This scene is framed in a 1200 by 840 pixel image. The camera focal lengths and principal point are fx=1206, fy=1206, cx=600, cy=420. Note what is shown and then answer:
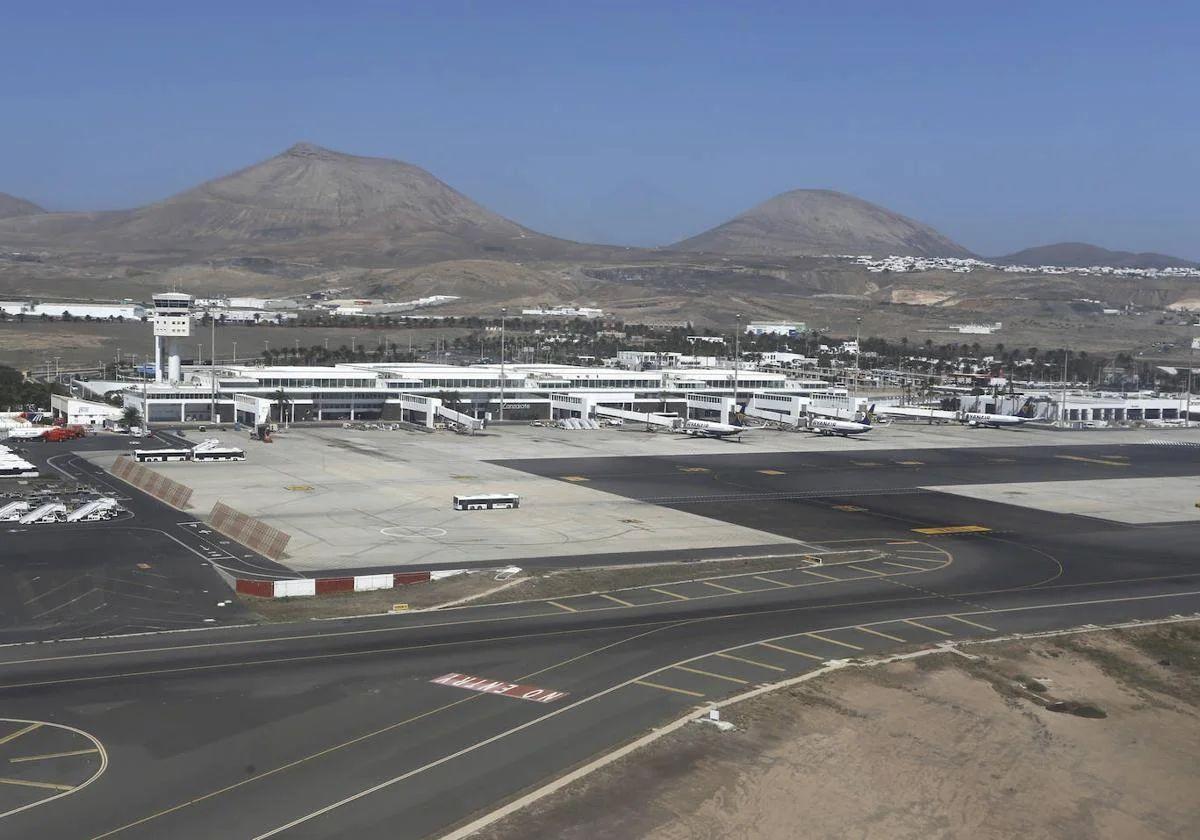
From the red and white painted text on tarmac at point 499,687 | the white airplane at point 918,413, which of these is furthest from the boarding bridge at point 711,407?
the red and white painted text on tarmac at point 499,687

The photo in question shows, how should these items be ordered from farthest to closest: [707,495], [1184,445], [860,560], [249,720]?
[1184,445]
[707,495]
[860,560]
[249,720]

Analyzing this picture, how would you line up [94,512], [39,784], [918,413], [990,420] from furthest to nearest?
[918,413] < [990,420] < [94,512] < [39,784]

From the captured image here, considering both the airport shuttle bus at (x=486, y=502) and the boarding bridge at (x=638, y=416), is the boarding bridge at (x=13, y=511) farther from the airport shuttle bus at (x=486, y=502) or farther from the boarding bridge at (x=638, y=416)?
the boarding bridge at (x=638, y=416)

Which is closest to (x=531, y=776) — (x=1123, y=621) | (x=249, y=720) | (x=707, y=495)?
(x=249, y=720)

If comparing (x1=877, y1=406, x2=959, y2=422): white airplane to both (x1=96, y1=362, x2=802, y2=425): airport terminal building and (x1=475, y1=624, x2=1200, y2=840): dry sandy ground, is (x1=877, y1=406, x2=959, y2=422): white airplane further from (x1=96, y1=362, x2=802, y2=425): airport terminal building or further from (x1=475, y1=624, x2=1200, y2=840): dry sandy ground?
(x1=475, y1=624, x2=1200, y2=840): dry sandy ground

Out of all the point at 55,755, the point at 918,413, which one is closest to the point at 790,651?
the point at 55,755

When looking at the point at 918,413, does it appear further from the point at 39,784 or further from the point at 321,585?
the point at 39,784

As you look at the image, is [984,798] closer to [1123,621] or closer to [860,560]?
[1123,621]
